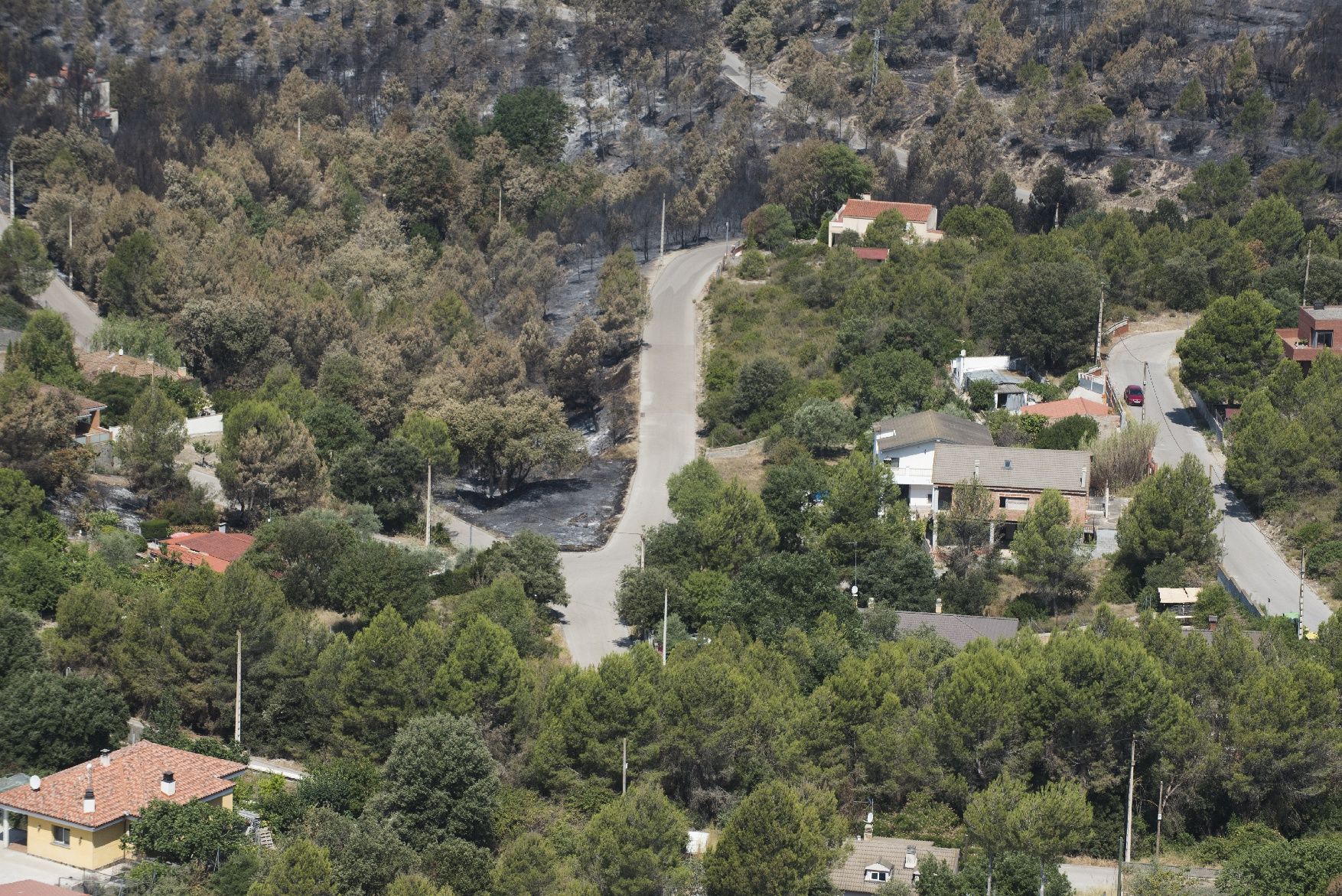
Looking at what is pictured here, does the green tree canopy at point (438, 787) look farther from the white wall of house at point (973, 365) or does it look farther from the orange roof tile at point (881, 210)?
the orange roof tile at point (881, 210)

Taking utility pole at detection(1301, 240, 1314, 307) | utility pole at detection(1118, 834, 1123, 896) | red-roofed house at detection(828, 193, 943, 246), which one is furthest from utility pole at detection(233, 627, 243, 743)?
red-roofed house at detection(828, 193, 943, 246)

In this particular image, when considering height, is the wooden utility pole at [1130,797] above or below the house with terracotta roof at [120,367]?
below

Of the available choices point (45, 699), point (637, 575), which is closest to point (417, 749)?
point (45, 699)

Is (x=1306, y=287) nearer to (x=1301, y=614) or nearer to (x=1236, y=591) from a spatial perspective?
(x=1236, y=591)

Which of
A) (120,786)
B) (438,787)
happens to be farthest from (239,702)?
(438,787)

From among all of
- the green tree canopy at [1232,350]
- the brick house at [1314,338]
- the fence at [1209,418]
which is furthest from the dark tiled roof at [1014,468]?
the brick house at [1314,338]

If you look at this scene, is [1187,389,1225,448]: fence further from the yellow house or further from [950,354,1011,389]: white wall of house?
the yellow house

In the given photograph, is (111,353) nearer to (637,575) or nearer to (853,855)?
(637,575)
